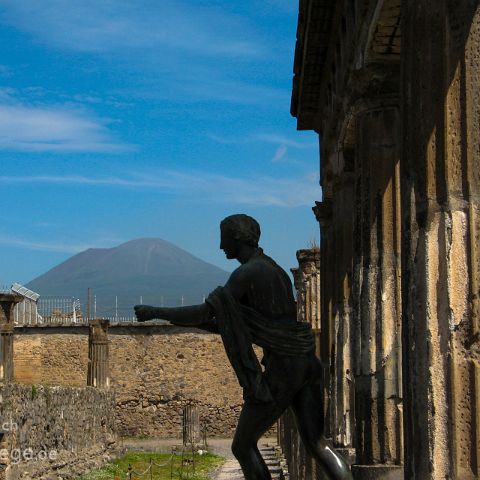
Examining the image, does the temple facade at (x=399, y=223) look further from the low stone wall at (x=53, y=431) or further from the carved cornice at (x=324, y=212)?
the low stone wall at (x=53, y=431)

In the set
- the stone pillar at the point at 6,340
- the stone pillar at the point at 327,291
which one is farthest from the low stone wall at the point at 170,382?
the stone pillar at the point at 327,291

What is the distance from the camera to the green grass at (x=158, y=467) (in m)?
24.7

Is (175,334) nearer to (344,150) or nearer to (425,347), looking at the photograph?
(344,150)

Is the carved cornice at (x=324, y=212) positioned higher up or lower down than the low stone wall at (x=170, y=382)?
higher up

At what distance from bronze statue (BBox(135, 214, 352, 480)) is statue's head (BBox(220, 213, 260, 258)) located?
0.86 ft

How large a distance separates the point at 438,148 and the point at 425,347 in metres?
1.08

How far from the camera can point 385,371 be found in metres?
9.56

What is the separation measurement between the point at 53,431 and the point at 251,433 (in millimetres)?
17659

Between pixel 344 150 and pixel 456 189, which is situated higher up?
pixel 344 150

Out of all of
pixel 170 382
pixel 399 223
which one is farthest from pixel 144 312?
pixel 170 382

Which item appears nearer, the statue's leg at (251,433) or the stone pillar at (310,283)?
the statue's leg at (251,433)

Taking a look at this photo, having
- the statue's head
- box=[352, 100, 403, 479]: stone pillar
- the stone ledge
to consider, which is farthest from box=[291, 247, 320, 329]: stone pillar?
the statue's head

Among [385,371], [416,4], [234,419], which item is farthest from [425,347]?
[234,419]

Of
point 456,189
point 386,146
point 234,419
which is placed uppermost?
point 386,146
